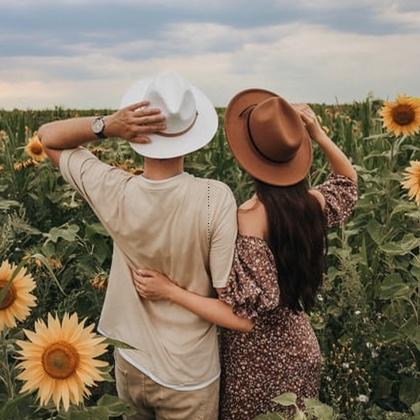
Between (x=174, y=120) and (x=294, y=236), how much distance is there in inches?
18.2

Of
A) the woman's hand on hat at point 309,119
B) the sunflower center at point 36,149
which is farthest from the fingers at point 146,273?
the sunflower center at point 36,149

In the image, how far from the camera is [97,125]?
2.48 m

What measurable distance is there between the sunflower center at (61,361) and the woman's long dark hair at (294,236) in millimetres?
745

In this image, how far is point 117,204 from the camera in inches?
97.2

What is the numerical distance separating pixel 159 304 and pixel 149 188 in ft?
1.10

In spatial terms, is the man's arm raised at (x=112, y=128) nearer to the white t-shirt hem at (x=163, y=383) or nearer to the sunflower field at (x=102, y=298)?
the sunflower field at (x=102, y=298)

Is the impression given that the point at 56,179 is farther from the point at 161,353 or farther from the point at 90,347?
the point at 90,347

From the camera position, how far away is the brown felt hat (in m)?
2.49

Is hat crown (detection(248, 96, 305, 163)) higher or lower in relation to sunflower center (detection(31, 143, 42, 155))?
higher

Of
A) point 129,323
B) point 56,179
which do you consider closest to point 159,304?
point 129,323

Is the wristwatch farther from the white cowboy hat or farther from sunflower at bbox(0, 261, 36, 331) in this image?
sunflower at bbox(0, 261, 36, 331)

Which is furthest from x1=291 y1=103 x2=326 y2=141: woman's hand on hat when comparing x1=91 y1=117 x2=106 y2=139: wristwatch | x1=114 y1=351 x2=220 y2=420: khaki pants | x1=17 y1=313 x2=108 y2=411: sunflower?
x1=17 y1=313 x2=108 y2=411: sunflower

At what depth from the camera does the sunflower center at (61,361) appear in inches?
77.8

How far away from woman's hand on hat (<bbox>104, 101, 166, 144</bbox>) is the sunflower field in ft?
1.30
